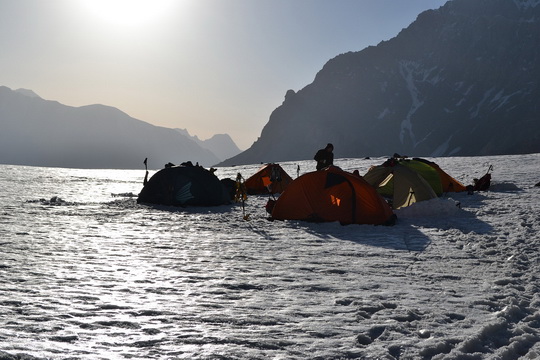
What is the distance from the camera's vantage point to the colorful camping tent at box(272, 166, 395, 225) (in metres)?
11.5

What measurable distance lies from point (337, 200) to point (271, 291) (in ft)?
20.6

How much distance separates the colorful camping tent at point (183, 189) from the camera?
15.8 meters

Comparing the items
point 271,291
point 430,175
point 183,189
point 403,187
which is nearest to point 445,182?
point 430,175

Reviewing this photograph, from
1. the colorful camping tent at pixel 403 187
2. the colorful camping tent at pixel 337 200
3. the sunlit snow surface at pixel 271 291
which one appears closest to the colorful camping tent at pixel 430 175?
the colorful camping tent at pixel 403 187

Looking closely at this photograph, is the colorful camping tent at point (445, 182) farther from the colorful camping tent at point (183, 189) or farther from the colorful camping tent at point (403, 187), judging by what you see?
the colorful camping tent at point (183, 189)

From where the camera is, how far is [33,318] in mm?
4523

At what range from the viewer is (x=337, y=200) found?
1169 cm

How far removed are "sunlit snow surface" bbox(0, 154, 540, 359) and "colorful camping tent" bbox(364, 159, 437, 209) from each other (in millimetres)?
2501

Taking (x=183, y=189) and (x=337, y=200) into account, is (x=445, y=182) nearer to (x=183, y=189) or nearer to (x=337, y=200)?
(x=337, y=200)

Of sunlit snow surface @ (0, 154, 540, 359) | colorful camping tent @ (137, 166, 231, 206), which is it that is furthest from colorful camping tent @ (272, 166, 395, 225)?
colorful camping tent @ (137, 166, 231, 206)

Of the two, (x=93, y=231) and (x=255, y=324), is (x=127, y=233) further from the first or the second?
(x=255, y=324)

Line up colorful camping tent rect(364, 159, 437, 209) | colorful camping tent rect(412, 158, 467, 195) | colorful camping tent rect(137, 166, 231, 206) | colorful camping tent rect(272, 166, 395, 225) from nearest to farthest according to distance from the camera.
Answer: colorful camping tent rect(272, 166, 395, 225), colorful camping tent rect(364, 159, 437, 209), colorful camping tent rect(137, 166, 231, 206), colorful camping tent rect(412, 158, 467, 195)

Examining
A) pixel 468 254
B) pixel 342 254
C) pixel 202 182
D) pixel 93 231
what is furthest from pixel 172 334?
pixel 202 182

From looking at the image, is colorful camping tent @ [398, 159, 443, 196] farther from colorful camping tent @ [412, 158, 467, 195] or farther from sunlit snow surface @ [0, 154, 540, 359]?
sunlit snow surface @ [0, 154, 540, 359]
